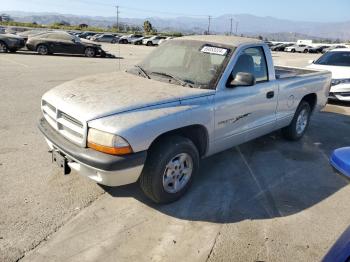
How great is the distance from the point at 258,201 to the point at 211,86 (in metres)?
1.48

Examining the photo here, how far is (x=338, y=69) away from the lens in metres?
10.5

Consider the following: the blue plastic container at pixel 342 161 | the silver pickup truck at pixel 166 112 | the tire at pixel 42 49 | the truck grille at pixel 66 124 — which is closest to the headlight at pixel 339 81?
the silver pickup truck at pixel 166 112

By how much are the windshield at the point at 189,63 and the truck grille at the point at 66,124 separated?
4.39 feet

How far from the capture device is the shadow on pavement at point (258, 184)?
4.07 m

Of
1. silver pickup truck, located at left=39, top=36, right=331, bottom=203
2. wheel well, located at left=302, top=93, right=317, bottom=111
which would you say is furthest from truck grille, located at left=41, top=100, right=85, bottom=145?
wheel well, located at left=302, top=93, right=317, bottom=111

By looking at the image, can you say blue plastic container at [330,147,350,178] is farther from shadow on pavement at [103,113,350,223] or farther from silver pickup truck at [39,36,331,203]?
shadow on pavement at [103,113,350,223]

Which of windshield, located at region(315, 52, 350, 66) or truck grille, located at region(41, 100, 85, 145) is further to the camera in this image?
windshield, located at region(315, 52, 350, 66)

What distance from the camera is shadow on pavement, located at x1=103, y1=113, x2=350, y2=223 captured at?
4.07m

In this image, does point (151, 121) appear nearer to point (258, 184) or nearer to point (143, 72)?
point (143, 72)

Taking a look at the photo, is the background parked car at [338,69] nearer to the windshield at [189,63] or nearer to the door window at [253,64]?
the door window at [253,64]

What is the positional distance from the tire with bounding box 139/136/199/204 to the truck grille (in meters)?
0.74

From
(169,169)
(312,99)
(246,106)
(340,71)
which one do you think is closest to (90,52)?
(340,71)

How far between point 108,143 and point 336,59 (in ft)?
32.5

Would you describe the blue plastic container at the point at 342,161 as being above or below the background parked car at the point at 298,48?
above
